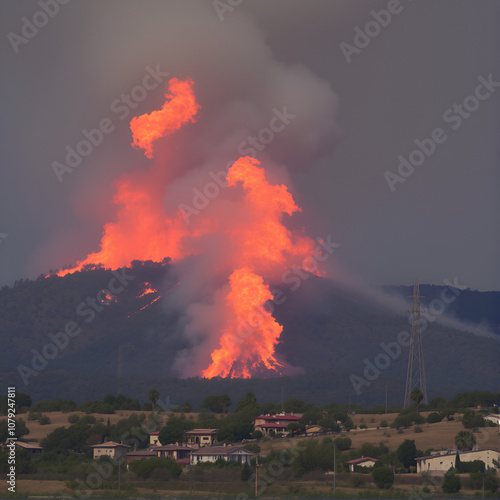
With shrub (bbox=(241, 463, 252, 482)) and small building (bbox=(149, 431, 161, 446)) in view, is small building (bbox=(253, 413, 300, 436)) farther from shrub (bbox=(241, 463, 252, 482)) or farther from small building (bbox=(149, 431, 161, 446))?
shrub (bbox=(241, 463, 252, 482))

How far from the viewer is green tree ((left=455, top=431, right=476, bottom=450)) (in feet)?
483

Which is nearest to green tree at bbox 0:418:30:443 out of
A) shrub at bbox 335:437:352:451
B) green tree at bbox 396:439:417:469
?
shrub at bbox 335:437:352:451

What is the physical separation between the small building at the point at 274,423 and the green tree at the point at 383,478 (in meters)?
57.7

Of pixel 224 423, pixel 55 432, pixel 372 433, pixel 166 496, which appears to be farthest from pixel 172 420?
pixel 166 496

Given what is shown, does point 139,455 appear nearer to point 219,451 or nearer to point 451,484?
point 219,451

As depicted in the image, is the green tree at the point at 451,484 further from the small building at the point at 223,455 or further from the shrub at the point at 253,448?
the shrub at the point at 253,448

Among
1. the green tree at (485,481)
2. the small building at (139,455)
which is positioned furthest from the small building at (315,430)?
the green tree at (485,481)

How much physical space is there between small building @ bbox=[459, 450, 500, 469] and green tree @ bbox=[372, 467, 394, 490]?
1586 cm

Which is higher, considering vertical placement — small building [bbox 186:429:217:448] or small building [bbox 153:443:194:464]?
small building [bbox 186:429:217:448]

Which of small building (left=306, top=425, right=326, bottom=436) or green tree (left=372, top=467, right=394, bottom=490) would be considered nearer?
green tree (left=372, top=467, right=394, bottom=490)

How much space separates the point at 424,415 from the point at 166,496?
88479 mm

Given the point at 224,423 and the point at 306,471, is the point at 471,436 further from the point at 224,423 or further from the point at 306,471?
the point at 224,423

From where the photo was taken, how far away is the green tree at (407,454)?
14212 cm

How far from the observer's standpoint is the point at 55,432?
570ft
